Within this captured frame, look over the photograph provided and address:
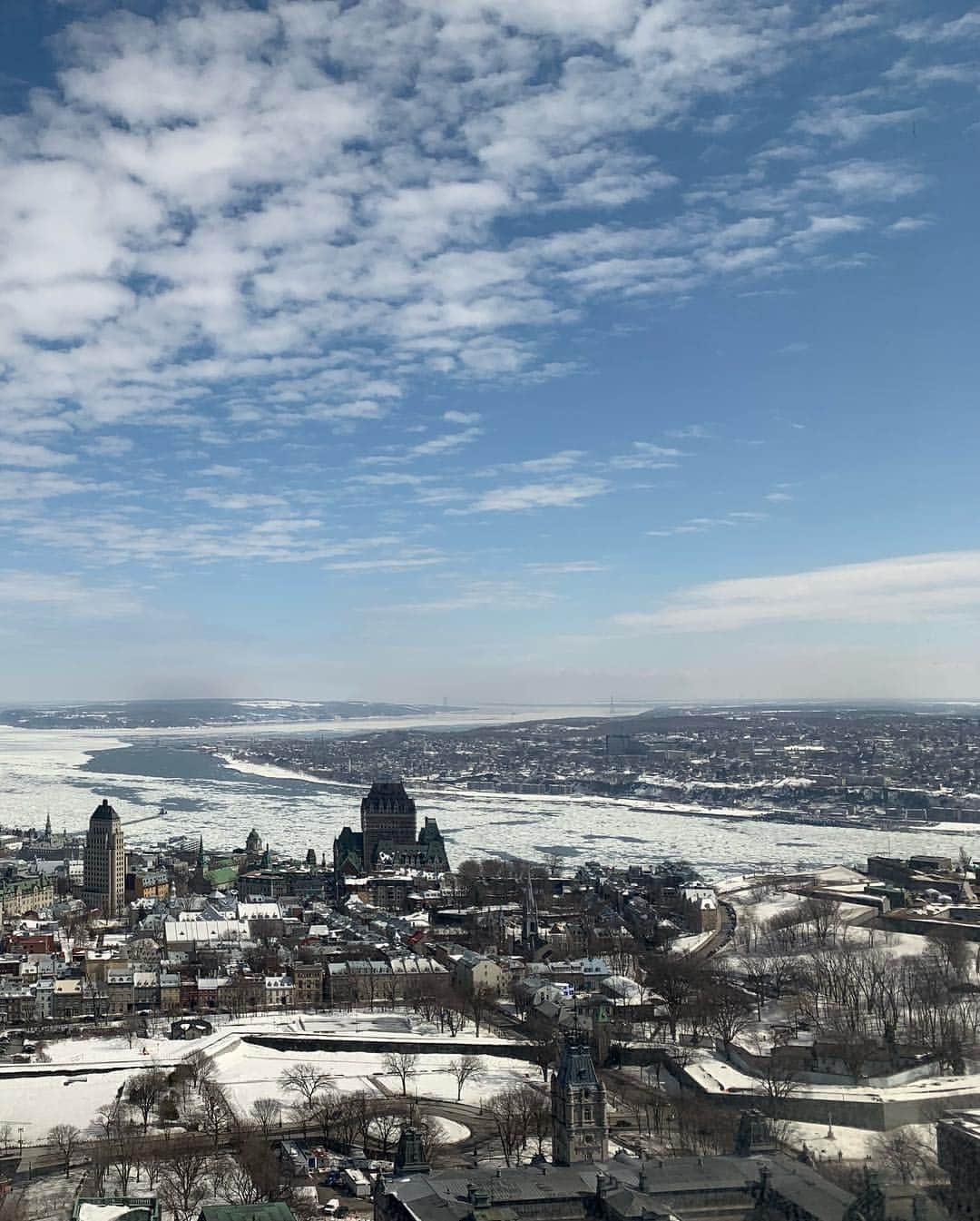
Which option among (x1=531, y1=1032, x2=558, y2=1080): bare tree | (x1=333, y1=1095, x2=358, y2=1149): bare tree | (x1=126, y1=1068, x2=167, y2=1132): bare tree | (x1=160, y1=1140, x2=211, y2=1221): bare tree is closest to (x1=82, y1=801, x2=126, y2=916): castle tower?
(x1=126, y1=1068, x2=167, y2=1132): bare tree

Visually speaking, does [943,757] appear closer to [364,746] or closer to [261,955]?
[364,746]

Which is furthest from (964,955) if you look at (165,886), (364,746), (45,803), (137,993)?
(364,746)

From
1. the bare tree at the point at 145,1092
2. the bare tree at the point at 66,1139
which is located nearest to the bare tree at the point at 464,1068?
the bare tree at the point at 145,1092

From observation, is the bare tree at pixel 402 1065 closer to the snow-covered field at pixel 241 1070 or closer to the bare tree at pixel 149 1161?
the snow-covered field at pixel 241 1070

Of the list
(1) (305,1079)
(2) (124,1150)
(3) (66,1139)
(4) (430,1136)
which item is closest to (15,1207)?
(2) (124,1150)

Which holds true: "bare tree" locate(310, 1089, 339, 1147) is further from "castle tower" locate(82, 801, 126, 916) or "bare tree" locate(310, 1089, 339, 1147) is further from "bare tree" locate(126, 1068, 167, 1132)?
"castle tower" locate(82, 801, 126, 916)

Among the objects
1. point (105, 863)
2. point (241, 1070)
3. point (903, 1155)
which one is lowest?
point (241, 1070)

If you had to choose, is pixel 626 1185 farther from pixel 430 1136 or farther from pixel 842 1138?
pixel 430 1136
